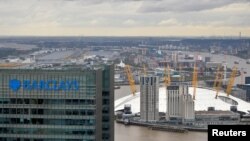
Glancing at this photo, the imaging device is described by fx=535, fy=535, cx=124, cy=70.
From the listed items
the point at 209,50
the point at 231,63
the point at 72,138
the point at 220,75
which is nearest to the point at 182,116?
the point at 72,138

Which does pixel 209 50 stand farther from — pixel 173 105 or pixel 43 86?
pixel 43 86

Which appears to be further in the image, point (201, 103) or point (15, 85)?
point (201, 103)

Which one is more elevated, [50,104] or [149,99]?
[50,104]

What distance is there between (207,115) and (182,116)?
36.0 inches

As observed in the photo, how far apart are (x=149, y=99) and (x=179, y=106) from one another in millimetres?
1208

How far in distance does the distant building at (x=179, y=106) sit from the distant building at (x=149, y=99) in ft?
1.62

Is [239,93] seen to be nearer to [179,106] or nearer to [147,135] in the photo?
[179,106]

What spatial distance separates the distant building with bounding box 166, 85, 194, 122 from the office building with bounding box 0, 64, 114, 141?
1337 cm

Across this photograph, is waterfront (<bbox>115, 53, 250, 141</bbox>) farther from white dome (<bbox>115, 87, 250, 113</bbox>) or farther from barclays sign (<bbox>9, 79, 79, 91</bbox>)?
barclays sign (<bbox>9, 79, 79, 91</bbox>)

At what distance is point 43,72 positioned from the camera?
6.21 meters

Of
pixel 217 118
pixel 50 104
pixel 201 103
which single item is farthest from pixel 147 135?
pixel 50 104

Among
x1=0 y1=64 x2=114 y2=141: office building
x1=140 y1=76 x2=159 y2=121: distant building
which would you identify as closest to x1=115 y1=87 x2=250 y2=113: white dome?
x1=140 y1=76 x2=159 y2=121: distant building

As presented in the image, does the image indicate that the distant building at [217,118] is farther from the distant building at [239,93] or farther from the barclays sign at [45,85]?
the barclays sign at [45,85]

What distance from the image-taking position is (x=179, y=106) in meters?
19.9
